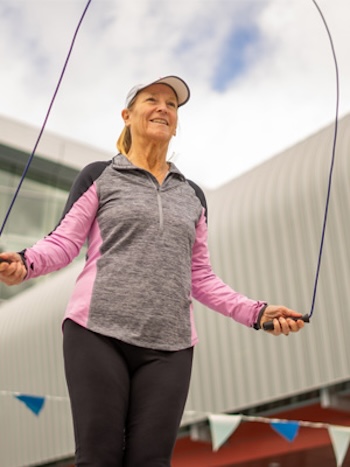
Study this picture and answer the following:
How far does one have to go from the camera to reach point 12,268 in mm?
Result: 1435

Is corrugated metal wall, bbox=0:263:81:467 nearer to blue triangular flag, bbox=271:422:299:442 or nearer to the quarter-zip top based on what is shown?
blue triangular flag, bbox=271:422:299:442

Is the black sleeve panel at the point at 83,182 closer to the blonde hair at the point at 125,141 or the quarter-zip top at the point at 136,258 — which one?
the quarter-zip top at the point at 136,258

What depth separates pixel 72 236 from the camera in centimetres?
164

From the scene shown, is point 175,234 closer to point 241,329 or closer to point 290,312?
point 290,312

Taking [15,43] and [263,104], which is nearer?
[15,43]

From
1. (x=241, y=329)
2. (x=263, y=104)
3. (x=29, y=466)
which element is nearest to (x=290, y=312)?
(x=241, y=329)

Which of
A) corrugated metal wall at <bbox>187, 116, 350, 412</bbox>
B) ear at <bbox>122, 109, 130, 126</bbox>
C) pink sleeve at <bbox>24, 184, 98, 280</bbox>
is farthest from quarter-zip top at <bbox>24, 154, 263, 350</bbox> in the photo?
corrugated metal wall at <bbox>187, 116, 350, 412</bbox>

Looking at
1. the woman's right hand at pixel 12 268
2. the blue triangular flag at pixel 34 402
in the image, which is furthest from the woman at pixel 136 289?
the blue triangular flag at pixel 34 402

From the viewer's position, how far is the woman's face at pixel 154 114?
1735 millimetres

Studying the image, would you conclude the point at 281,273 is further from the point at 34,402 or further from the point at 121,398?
the point at 121,398

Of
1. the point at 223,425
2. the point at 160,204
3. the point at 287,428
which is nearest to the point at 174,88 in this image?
the point at 160,204

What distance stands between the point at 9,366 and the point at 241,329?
12.3 ft

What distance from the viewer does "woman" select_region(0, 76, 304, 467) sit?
4.69 ft

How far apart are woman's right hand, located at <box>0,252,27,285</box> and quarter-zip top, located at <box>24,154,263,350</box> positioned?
0.12 feet
